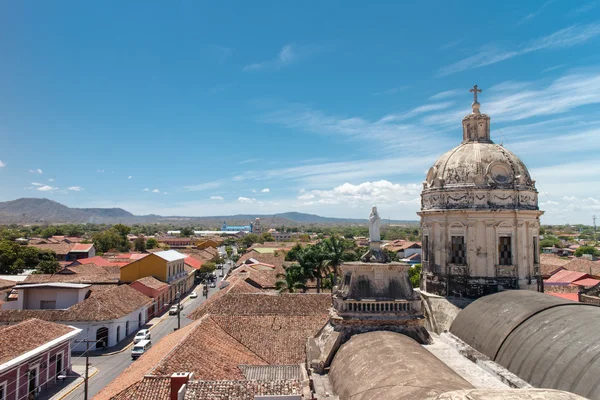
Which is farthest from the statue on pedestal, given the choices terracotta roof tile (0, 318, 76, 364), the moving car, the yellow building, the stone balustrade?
the yellow building

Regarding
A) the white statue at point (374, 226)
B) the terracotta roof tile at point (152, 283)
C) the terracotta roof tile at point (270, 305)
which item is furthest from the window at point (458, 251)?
the terracotta roof tile at point (152, 283)

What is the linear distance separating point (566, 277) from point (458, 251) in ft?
126

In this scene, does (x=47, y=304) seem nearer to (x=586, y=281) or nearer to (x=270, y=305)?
(x=270, y=305)

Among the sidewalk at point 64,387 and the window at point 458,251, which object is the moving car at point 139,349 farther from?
the window at point 458,251

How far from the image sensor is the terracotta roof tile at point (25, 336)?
72.6 feet

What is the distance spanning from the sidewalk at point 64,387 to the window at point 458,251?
66.2ft

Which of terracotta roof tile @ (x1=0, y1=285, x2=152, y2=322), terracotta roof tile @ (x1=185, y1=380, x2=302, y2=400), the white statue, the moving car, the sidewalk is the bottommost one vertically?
the sidewalk

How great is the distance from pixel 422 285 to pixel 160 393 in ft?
41.7

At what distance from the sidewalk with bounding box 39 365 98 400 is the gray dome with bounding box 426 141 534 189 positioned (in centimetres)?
2153

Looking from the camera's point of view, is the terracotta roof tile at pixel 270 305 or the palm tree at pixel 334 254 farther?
the palm tree at pixel 334 254

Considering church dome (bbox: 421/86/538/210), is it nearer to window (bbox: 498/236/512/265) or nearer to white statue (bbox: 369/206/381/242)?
window (bbox: 498/236/512/265)

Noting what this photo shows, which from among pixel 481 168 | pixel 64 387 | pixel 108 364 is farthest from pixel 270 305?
pixel 481 168

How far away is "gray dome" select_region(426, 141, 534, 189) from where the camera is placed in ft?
61.5

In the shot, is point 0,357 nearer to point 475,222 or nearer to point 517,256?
point 475,222
